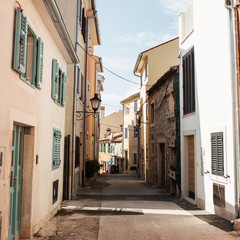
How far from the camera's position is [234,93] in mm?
7375

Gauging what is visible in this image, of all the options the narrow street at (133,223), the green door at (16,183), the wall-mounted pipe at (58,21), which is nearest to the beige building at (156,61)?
the narrow street at (133,223)

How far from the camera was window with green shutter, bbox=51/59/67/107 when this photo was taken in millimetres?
7505

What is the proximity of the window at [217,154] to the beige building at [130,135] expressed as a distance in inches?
990

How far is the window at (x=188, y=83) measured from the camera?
1059 cm

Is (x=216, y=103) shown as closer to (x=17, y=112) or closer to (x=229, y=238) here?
(x=229, y=238)

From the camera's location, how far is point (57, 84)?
801cm

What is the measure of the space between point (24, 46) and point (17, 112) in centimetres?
106

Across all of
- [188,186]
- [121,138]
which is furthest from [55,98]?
[121,138]

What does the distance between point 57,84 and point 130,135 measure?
90.5 feet

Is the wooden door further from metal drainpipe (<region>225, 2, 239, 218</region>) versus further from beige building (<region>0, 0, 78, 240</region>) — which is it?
beige building (<region>0, 0, 78, 240</region>)

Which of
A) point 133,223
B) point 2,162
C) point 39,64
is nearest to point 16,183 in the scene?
point 2,162

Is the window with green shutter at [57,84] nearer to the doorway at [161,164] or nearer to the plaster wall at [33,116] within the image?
the plaster wall at [33,116]

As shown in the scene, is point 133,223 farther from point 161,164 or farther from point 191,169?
point 161,164

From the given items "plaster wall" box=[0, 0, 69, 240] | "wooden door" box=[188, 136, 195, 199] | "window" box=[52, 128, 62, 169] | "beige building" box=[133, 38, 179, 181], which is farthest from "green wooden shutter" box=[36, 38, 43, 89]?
"beige building" box=[133, 38, 179, 181]
